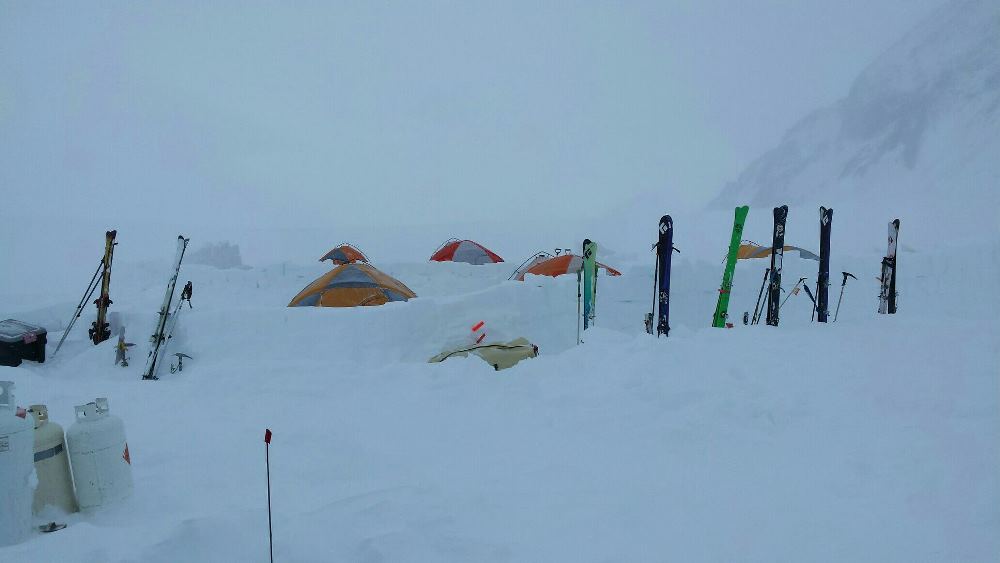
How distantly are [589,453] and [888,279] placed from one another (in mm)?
9955

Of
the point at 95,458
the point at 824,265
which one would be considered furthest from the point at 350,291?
the point at 95,458

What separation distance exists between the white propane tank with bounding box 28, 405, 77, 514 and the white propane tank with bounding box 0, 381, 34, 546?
246 mm

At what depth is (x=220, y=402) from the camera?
6.06 metres

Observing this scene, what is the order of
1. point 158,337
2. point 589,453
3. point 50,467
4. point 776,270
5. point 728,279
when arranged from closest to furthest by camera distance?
point 50,467
point 589,453
point 158,337
point 776,270
point 728,279

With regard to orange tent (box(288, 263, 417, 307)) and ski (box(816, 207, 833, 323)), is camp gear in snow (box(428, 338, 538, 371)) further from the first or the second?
ski (box(816, 207, 833, 323))

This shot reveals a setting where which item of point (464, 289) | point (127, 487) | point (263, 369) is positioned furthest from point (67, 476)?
point (464, 289)

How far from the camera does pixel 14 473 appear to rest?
3076 millimetres

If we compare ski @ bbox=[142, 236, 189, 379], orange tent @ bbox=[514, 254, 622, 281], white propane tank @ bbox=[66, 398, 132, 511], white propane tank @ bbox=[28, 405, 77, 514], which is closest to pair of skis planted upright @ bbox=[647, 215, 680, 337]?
orange tent @ bbox=[514, 254, 622, 281]

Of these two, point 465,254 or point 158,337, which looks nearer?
point 158,337

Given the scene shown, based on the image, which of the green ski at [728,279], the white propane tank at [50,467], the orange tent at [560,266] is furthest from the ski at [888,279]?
the white propane tank at [50,467]

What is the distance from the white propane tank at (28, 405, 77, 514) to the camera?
3.39 metres

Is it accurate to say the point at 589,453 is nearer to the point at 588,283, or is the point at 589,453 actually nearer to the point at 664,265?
the point at 664,265

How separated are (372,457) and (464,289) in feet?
47.8

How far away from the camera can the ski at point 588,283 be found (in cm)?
1117
